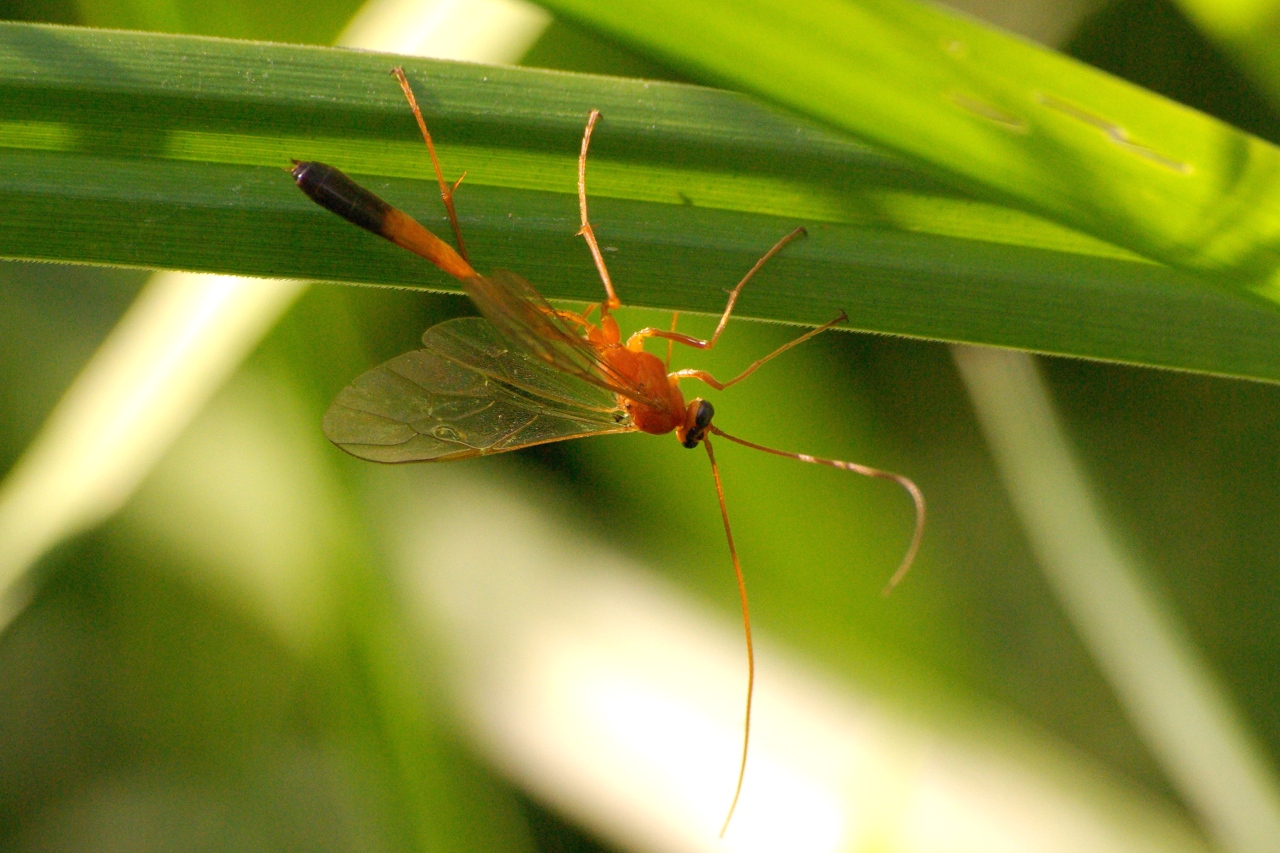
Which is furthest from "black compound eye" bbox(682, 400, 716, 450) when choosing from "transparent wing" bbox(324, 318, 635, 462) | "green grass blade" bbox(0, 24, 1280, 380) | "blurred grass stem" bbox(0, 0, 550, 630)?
"blurred grass stem" bbox(0, 0, 550, 630)

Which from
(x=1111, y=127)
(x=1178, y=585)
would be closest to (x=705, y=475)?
(x=1111, y=127)

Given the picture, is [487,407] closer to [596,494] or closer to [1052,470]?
[596,494]

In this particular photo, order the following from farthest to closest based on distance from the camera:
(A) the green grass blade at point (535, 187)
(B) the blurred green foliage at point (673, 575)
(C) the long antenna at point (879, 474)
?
(B) the blurred green foliage at point (673, 575) → (C) the long antenna at point (879, 474) → (A) the green grass blade at point (535, 187)

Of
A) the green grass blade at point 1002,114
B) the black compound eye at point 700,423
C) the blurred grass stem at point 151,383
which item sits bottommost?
the blurred grass stem at point 151,383

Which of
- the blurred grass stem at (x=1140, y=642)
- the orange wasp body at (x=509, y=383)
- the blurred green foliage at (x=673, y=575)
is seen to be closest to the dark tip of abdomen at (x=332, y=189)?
the orange wasp body at (x=509, y=383)

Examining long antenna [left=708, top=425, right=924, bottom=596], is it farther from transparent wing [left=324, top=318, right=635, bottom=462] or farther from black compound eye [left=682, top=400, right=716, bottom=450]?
transparent wing [left=324, top=318, right=635, bottom=462]

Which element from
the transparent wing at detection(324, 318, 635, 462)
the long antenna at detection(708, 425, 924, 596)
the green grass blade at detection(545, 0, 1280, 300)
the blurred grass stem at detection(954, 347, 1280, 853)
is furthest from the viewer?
the blurred grass stem at detection(954, 347, 1280, 853)

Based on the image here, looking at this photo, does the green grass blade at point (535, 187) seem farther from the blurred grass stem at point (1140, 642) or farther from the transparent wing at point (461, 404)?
the blurred grass stem at point (1140, 642)
